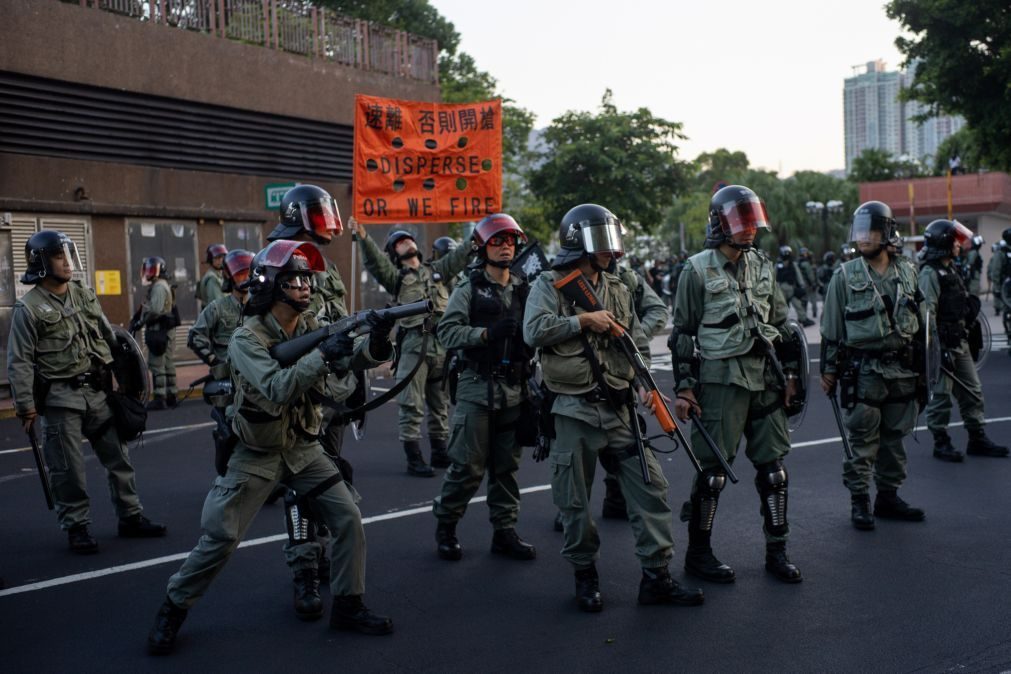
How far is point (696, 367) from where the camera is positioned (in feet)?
18.7

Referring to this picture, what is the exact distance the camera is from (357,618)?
4.90 metres

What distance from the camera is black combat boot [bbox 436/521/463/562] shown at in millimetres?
6105

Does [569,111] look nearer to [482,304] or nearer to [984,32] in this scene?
[984,32]

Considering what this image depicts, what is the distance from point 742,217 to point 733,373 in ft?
2.79

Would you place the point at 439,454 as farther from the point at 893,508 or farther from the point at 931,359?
the point at 931,359

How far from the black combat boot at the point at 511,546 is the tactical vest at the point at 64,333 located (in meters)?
2.80

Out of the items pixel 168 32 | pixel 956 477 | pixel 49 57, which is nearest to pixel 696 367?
pixel 956 477

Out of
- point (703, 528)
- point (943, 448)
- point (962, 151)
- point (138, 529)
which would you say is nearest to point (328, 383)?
point (138, 529)

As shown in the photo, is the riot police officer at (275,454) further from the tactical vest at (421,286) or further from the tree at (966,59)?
the tree at (966,59)

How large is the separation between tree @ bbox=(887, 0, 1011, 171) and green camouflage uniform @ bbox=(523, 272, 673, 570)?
1973cm

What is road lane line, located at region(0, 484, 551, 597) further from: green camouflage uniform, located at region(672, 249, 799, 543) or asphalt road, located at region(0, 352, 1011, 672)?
green camouflage uniform, located at region(672, 249, 799, 543)

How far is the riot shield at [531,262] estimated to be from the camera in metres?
6.44

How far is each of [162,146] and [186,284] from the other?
7.90 ft

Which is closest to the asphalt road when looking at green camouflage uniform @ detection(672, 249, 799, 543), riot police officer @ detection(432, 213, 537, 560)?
riot police officer @ detection(432, 213, 537, 560)
